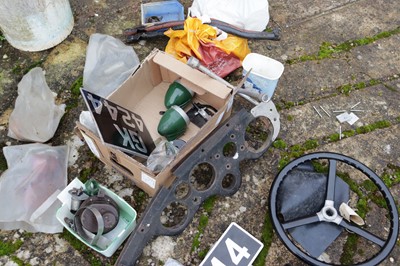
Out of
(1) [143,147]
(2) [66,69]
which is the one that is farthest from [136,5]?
(1) [143,147]

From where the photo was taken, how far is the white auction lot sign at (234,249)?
1726mm

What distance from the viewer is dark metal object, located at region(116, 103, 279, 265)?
166cm

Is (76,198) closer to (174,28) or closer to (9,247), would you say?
(9,247)

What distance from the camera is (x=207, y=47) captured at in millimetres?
2279

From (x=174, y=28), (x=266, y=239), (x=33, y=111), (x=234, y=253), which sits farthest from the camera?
(x=174, y=28)

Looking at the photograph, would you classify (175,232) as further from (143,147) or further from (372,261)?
(372,261)

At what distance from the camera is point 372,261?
1653mm

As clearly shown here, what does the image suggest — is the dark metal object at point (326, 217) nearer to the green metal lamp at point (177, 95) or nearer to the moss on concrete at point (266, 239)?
the moss on concrete at point (266, 239)

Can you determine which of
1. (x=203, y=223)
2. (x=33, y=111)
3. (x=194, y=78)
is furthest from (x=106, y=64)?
(x=203, y=223)

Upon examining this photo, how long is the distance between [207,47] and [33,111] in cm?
102

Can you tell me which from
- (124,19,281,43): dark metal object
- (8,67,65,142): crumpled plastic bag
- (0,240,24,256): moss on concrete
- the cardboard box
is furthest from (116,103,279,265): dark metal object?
(8,67,65,142): crumpled plastic bag

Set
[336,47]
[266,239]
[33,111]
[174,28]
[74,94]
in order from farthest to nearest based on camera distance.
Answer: [336,47], [174,28], [74,94], [33,111], [266,239]

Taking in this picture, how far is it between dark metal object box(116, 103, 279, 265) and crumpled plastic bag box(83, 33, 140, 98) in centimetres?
71

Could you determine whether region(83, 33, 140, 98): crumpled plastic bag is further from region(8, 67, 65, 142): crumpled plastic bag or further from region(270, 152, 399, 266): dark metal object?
region(270, 152, 399, 266): dark metal object
